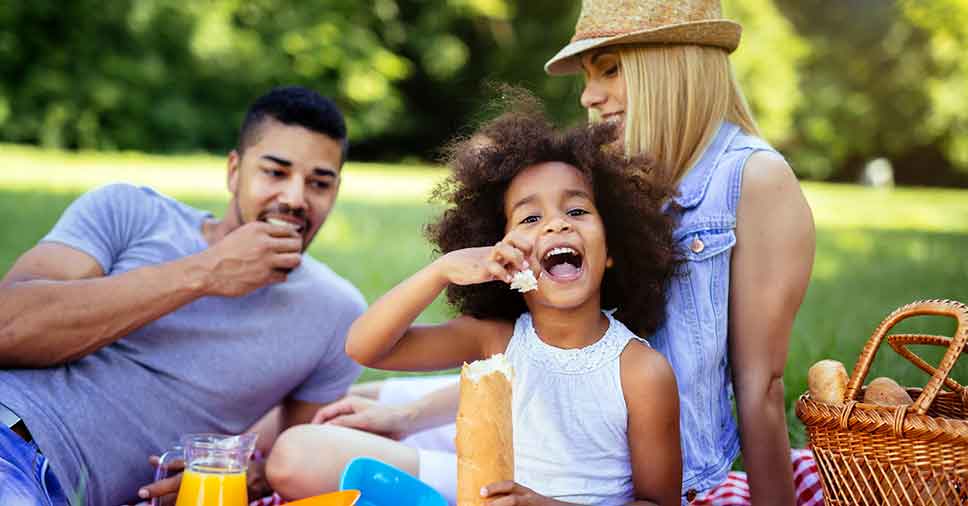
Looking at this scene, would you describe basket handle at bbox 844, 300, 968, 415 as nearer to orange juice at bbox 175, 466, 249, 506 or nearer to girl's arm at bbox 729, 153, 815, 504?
girl's arm at bbox 729, 153, 815, 504

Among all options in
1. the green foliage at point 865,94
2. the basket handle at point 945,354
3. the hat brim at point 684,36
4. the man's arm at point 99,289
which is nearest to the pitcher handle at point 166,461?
the man's arm at point 99,289

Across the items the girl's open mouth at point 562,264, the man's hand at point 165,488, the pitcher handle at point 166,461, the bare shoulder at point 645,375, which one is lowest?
the man's hand at point 165,488

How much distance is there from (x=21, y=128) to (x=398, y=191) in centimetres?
1088

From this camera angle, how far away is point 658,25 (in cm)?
310

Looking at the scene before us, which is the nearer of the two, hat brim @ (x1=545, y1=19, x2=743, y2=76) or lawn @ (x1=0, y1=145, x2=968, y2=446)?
hat brim @ (x1=545, y1=19, x2=743, y2=76)

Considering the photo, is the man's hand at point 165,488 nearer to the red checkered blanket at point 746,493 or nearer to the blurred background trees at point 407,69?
the red checkered blanket at point 746,493

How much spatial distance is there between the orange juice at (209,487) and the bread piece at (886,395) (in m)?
1.67

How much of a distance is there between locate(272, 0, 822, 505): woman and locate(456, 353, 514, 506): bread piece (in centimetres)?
79

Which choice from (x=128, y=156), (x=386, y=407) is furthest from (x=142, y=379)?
(x=128, y=156)

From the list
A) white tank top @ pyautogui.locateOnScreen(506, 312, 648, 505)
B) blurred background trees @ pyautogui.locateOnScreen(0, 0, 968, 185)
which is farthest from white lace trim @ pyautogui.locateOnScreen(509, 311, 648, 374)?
blurred background trees @ pyautogui.locateOnScreen(0, 0, 968, 185)

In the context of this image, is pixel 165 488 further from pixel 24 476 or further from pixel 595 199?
pixel 595 199

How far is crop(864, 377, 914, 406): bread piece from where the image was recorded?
262cm

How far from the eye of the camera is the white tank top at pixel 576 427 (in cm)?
259

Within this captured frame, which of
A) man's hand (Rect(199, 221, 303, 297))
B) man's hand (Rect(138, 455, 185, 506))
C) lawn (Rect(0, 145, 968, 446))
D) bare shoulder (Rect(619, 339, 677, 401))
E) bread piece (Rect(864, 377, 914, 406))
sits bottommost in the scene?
lawn (Rect(0, 145, 968, 446))
